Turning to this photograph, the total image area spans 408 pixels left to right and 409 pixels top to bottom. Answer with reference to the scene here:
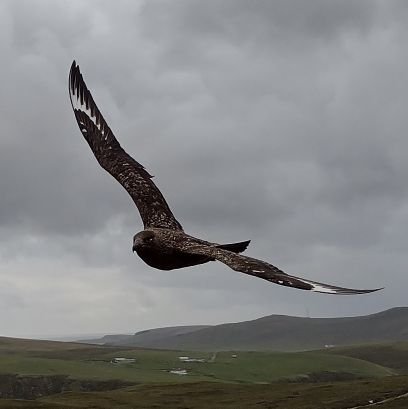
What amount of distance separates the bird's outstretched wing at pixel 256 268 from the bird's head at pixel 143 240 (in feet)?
1.38

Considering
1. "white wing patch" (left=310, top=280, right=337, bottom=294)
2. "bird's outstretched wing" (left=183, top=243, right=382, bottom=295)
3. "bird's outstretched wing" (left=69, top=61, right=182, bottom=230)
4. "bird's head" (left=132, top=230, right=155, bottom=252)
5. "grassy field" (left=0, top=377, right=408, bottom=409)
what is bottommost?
"grassy field" (left=0, top=377, right=408, bottom=409)

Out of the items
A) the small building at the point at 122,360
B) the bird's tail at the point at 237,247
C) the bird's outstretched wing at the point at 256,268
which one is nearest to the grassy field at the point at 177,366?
the small building at the point at 122,360

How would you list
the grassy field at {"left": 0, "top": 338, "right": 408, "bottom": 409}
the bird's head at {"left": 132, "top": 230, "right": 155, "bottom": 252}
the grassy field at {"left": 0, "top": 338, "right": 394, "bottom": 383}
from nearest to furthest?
the bird's head at {"left": 132, "top": 230, "right": 155, "bottom": 252} → the grassy field at {"left": 0, "top": 338, "right": 408, "bottom": 409} → the grassy field at {"left": 0, "top": 338, "right": 394, "bottom": 383}

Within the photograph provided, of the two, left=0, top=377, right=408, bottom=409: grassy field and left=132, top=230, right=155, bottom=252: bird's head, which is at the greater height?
left=132, top=230, right=155, bottom=252: bird's head

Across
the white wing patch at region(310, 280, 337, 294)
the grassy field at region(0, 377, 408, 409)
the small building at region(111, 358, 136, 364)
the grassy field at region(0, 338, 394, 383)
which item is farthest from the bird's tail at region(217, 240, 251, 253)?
the small building at region(111, 358, 136, 364)

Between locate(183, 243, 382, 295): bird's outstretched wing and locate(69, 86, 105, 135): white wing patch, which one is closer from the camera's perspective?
locate(183, 243, 382, 295): bird's outstretched wing

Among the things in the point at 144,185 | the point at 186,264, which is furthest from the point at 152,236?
the point at 144,185

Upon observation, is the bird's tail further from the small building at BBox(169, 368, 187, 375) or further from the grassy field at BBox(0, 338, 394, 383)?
the small building at BBox(169, 368, 187, 375)

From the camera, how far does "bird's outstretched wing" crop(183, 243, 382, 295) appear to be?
7.37 metres

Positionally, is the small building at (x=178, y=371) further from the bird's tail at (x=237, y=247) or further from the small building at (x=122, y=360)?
the bird's tail at (x=237, y=247)

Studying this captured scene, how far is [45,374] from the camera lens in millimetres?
127938

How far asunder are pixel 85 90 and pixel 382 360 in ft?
637

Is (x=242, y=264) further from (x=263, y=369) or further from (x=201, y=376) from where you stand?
(x=263, y=369)

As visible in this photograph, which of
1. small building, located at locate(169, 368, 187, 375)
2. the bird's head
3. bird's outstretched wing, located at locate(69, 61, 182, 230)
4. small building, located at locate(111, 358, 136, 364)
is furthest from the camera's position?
small building, located at locate(111, 358, 136, 364)
